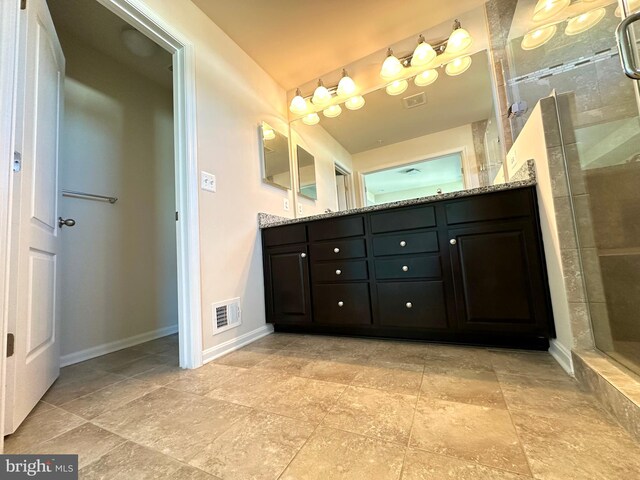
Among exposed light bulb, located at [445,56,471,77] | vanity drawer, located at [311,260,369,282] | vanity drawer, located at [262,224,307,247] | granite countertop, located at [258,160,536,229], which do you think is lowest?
vanity drawer, located at [311,260,369,282]

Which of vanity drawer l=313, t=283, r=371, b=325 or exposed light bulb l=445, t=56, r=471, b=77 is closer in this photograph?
vanity drawer l=313, t=283, r=371, b=325

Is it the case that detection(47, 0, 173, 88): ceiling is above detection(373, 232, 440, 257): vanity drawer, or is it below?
above

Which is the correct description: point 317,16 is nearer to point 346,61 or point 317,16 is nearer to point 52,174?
point 346,61

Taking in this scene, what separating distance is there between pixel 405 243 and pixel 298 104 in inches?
70.3

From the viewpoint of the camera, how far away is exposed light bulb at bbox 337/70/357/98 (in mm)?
2299

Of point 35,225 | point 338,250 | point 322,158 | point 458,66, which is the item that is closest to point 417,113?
point 458,66

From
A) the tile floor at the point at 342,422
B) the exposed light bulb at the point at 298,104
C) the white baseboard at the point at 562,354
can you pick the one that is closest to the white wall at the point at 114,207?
the tile floor at the point at 342,422

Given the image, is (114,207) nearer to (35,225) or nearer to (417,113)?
(35,225)

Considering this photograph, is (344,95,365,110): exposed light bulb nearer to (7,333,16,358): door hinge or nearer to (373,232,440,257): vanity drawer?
(373,232,440,257): vanity drawer

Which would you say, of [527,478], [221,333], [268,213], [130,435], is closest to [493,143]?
[268,213]

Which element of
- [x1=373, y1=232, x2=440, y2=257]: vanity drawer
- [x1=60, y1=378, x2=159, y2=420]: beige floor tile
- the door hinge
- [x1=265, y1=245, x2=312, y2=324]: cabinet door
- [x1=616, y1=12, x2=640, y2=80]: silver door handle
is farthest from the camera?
[x1=265, y1=245, x2=312, y2=324]: cabinet door

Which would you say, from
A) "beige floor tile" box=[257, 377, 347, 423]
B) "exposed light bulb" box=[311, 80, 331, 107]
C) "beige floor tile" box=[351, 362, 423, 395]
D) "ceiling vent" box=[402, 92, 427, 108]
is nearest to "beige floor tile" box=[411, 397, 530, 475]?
"beige floor tile" box=[351, 362, 423, 395]

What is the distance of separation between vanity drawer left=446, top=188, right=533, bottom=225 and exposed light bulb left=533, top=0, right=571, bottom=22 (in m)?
1.19

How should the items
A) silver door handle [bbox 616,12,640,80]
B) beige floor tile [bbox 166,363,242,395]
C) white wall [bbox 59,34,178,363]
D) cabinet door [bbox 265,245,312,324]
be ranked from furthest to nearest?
cabinet door [bbox 265,245,312,324] < white wall [bbox 59,34,178,363] < beige floor tile [bbox 166,363,242,395] < silver door handle [bbox 616,12,640,80]
